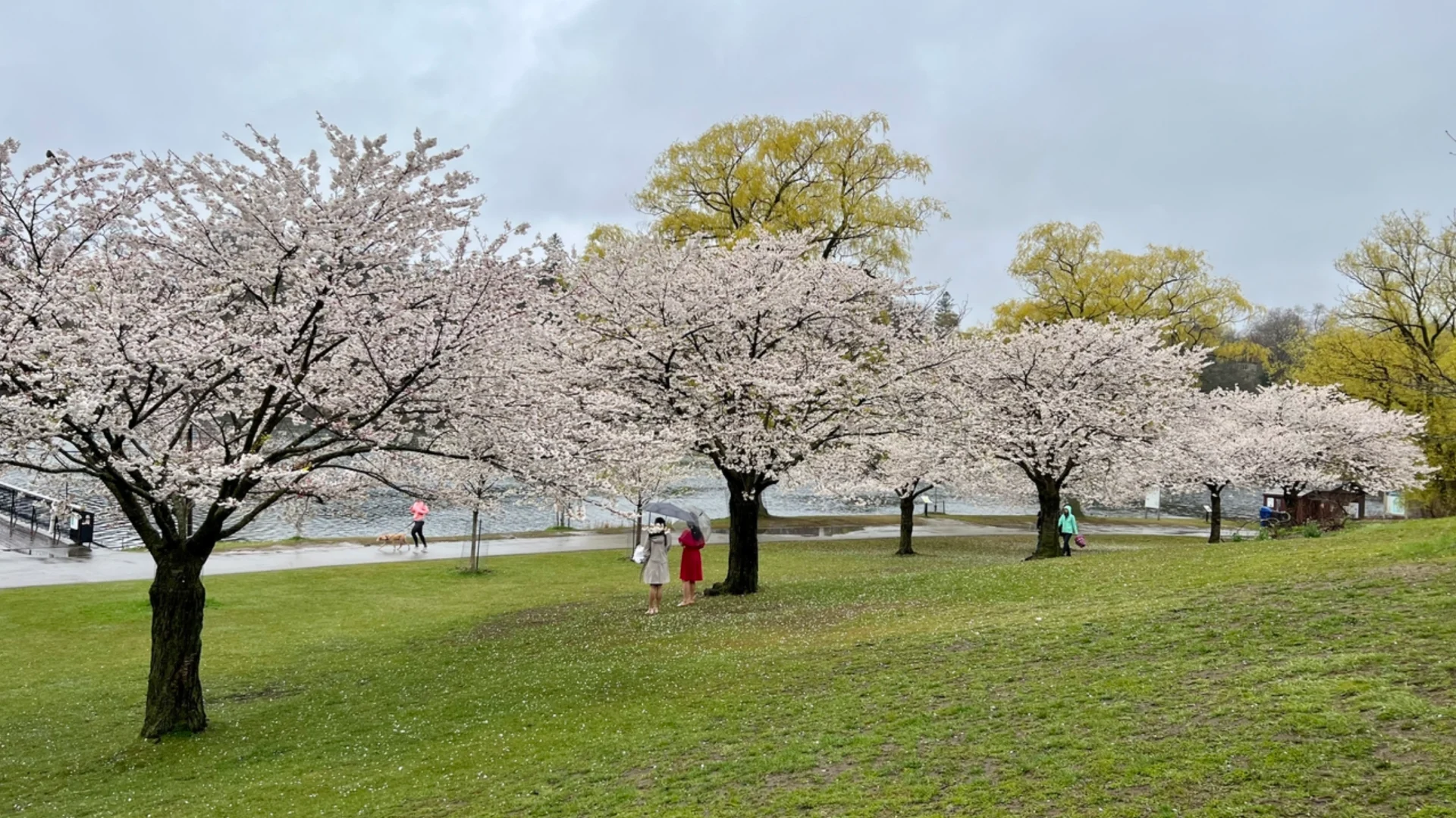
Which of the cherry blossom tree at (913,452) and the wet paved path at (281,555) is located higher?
the cherry blossom tree at (913,452)

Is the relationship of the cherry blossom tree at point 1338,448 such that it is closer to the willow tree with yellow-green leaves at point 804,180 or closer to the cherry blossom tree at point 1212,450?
the cherry blossom tree at point 1212,450

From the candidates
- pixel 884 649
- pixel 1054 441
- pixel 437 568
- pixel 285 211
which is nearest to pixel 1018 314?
pixel 1054 441

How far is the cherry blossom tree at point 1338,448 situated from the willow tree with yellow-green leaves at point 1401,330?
113 centimetres

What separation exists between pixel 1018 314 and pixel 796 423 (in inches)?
1086

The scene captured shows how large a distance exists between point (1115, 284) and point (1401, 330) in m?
11.7

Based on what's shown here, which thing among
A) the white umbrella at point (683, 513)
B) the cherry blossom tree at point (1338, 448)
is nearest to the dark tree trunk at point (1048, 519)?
the white umbrella at point (683, 513)

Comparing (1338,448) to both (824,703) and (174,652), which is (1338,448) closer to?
(824,703)

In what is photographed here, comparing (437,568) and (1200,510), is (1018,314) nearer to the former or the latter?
(1200,510)

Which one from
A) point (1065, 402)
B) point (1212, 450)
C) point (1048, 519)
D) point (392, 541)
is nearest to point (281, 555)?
point (392, 541)

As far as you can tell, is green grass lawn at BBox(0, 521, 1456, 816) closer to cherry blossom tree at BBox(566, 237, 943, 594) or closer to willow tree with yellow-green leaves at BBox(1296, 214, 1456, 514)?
cherry blossom tree at BBox(566, 237, 943, 594)

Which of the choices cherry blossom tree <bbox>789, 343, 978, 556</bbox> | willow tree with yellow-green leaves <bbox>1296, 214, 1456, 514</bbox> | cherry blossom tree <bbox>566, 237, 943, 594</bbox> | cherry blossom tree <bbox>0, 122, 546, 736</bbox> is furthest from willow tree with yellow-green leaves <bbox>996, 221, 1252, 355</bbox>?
cherry blossom tree <bbox>0, 122, 546, 736</bbox>

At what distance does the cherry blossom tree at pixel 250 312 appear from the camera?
28.9 feet

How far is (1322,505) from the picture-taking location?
30.7m

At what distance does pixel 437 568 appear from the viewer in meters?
22.8
